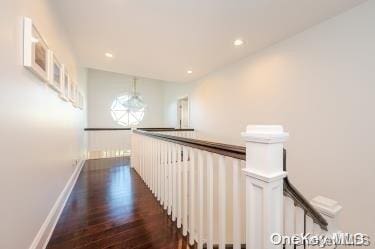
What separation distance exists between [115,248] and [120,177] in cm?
205

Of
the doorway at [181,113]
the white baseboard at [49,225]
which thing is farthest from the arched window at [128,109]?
the white baseboard at [49,225]

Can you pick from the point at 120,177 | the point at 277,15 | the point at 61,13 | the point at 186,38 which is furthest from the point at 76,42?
the point at 277,15

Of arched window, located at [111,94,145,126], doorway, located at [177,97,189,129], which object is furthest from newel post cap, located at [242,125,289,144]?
arched window, located at [111,94,145,126]

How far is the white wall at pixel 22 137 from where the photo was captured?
3.25 ft

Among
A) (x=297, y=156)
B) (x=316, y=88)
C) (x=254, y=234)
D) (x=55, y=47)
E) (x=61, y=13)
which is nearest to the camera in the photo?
(x=254, y=234)

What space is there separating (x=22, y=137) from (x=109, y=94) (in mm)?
6114

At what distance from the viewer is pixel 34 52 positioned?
133 centimetres

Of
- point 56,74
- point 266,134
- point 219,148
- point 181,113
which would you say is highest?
point 56,74

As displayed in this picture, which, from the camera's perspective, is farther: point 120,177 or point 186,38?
point 120,177

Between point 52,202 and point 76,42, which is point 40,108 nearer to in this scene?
point 52,202

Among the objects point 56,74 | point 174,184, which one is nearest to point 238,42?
point 174,184

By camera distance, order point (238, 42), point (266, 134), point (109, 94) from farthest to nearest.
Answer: point (109, 94) → point (238, 42) → point (266, 134)

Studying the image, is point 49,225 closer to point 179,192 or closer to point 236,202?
point 179,192

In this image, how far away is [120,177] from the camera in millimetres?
3424
